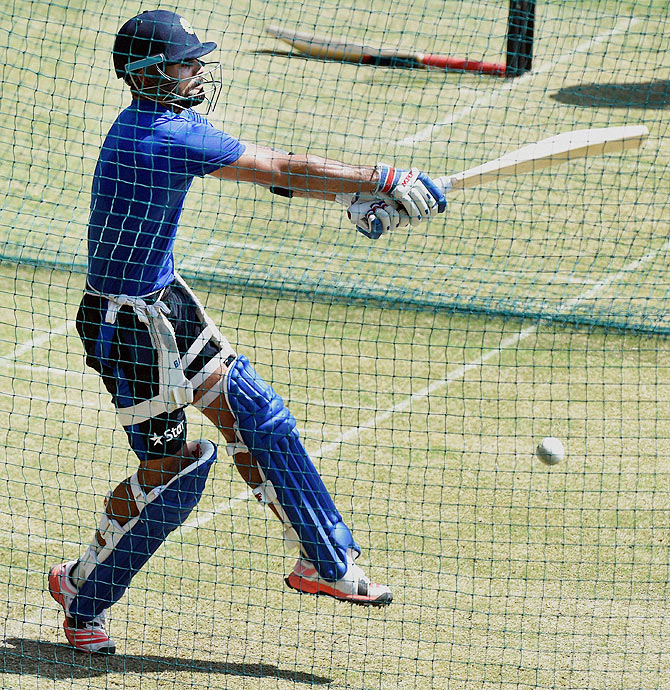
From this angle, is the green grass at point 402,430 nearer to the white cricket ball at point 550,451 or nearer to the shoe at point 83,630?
the shoe at point 83,630

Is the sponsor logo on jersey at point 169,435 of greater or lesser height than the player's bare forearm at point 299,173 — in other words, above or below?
below

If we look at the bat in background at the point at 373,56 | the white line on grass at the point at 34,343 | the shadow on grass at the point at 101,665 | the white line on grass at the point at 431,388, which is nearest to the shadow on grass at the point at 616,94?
the bat in background at the point at 373,56

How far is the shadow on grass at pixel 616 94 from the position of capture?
43.0 feet

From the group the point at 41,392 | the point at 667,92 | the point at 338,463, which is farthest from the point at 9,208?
the point at 667,92

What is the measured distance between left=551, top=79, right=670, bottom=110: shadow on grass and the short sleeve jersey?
9148 mm

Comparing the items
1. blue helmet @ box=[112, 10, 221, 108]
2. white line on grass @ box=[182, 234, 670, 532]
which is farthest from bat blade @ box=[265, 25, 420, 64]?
blue helmet @ box=[112, 10, 221, 108]

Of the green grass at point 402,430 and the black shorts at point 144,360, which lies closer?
the black shorts at point 144,360

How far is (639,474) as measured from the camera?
644 cm

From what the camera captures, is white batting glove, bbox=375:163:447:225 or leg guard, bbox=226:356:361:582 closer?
white batting glove, bbox=375:163:447:225

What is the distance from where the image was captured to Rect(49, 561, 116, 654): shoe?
15.8 ft

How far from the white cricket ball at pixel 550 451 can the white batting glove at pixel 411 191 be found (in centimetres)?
196

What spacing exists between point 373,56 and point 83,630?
9945 millimetres

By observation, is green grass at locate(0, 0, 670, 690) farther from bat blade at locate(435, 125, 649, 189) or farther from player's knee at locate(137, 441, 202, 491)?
bat blade at locate(435, 125, 649, 189)

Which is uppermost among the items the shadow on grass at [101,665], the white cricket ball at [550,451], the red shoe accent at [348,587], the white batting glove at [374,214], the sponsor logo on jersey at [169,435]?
the white batting glove at [374,214]
